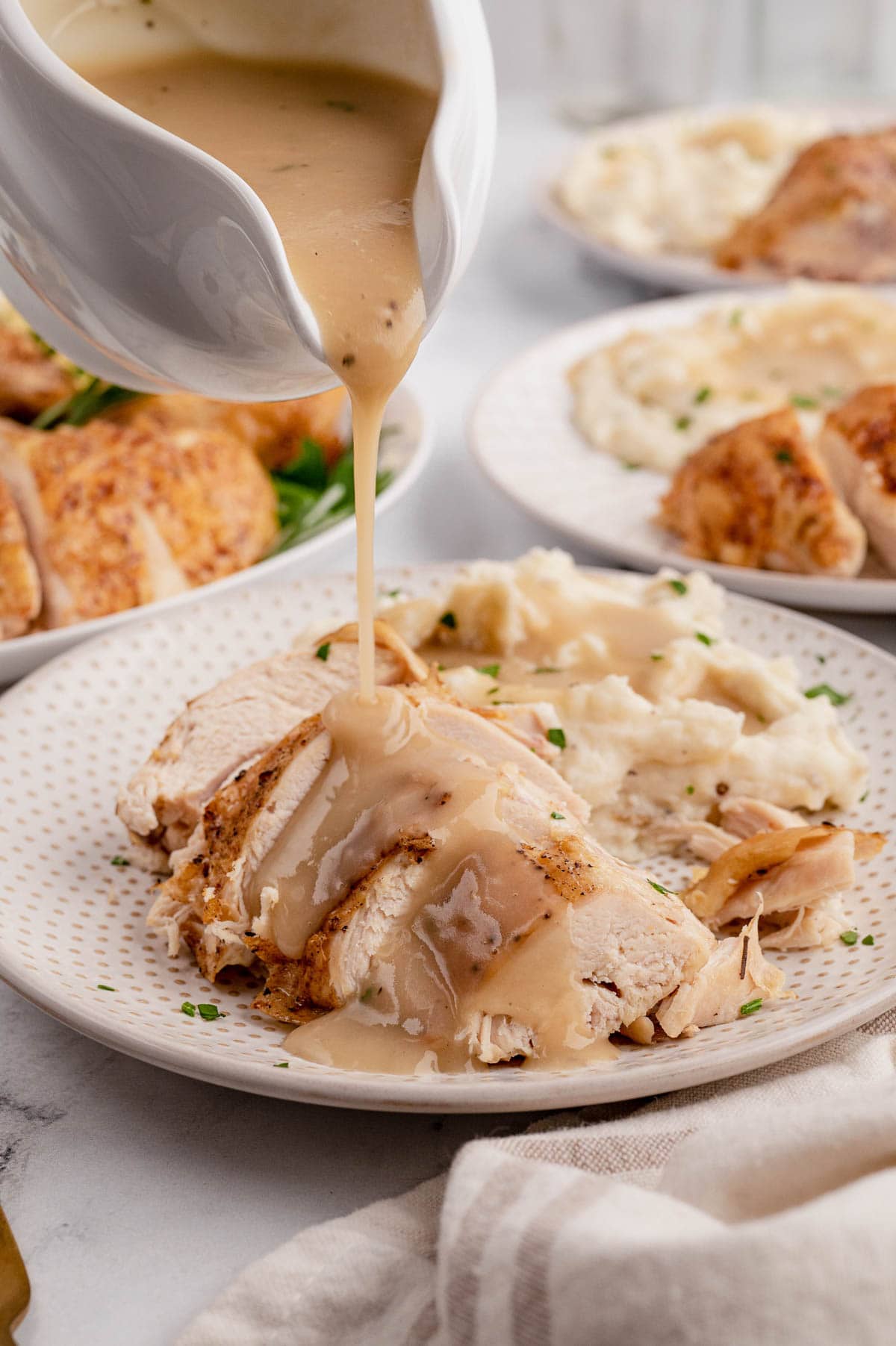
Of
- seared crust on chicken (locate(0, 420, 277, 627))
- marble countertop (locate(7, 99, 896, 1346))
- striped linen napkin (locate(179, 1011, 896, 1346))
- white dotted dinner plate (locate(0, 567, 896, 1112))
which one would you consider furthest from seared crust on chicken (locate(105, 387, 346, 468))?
striped linen napkin (locate(179, 1011, 896, 1346))

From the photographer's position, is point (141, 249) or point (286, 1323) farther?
point (141, 249)

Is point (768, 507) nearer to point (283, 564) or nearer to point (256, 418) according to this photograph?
point (283, 564)

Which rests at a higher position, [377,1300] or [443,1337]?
[443,1337]

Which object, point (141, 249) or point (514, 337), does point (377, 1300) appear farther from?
point (514, 337)

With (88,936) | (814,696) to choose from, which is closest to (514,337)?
(814,696)

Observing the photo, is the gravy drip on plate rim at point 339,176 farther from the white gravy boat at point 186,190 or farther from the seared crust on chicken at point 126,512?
the seared crust on chicken at point 126,512
